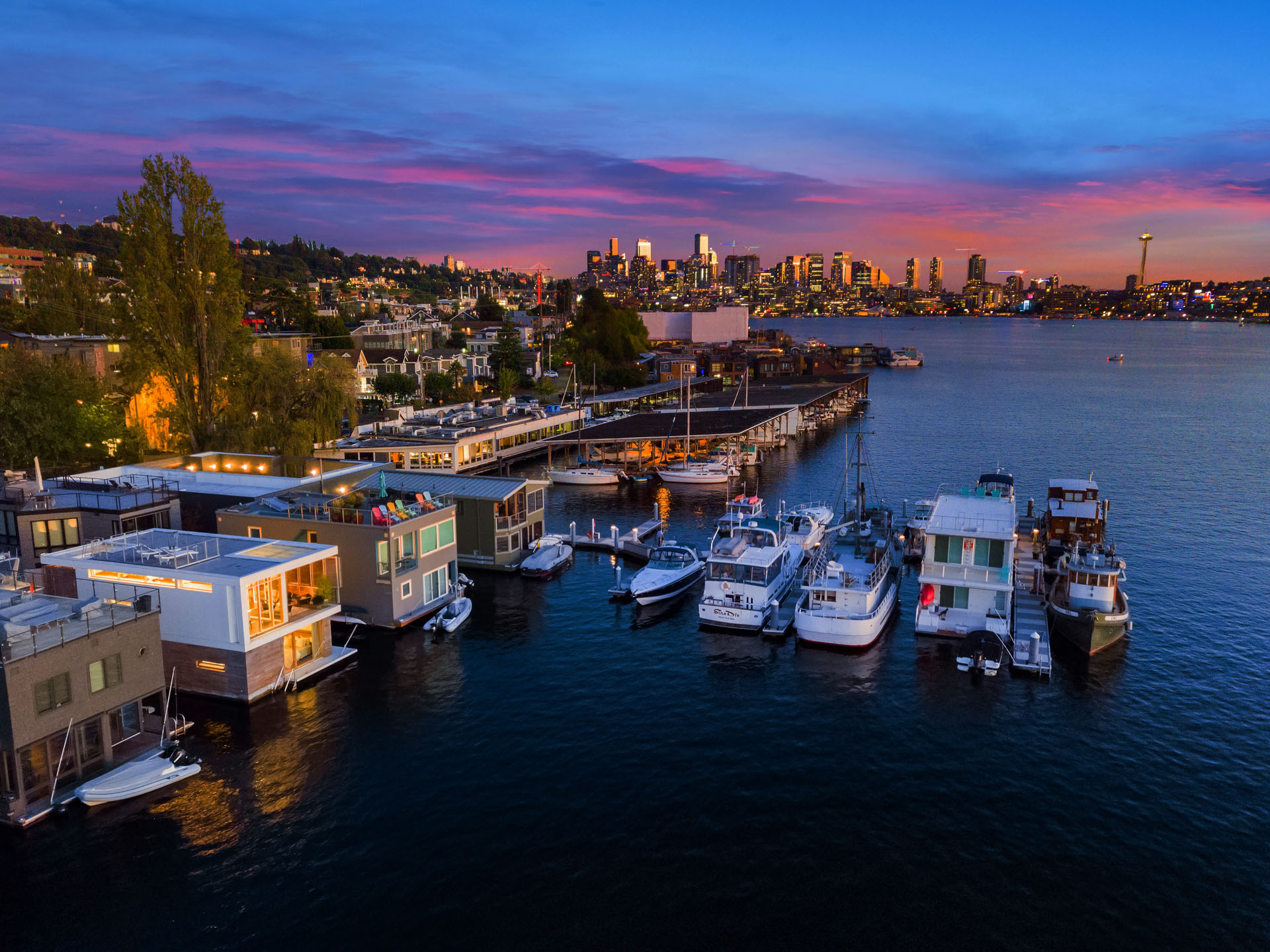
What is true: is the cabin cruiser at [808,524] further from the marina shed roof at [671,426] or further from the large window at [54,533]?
the large window at [54,533]

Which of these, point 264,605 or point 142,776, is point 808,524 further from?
point 142,776

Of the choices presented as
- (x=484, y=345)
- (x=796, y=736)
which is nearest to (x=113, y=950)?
(x=796, y=736)

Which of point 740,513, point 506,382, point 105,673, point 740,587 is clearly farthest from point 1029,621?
point 506,382

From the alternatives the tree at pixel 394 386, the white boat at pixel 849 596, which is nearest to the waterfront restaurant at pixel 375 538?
the white boat at pixel 849 596

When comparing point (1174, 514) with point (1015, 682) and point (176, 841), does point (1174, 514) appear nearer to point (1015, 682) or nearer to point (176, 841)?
point (1015, 682)

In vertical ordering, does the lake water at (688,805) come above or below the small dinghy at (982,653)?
below

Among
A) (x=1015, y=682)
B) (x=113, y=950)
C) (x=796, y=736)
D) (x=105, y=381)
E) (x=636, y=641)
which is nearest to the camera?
(x=113, y=950)
